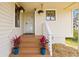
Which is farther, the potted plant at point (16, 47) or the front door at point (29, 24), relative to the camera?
the front door at point (29, 24)

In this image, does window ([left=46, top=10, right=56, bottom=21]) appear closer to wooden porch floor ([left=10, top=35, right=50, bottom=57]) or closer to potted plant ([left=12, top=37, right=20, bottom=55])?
wooden porch floor ([left=10, top=35, right=50, bottom=57])

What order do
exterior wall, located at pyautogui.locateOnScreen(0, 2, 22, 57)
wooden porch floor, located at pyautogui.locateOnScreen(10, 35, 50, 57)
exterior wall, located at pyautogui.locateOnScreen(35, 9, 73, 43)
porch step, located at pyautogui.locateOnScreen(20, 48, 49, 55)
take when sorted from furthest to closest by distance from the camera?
exterior wall, located at pyautogui.locateOnScreen(35, 9, 73, 43) < porch step, located at pyautogui.locateOnScreen(20, 48, 49, 55) < wooden porch floor, located at pyautogui.locateOnScreen(10, 35, 50, 57) < exterior wall, located at pyautogui.locateOnScreen(0, 2, 22, 57)

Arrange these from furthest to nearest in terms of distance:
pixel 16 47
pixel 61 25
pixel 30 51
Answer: pixel 61 25 → pixel 30 51 → pixel 16 47

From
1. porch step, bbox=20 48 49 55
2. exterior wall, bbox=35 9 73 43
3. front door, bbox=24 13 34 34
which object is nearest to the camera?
porch step, bbox=20 48 49 55

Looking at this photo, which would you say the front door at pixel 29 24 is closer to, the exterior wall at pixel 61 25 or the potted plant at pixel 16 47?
the exterior wall at pixel 61 25

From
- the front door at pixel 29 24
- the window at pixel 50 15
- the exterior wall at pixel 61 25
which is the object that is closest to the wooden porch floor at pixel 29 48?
the exterior wall at pixel 61 25

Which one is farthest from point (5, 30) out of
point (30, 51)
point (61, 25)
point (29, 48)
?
point (61, 25)

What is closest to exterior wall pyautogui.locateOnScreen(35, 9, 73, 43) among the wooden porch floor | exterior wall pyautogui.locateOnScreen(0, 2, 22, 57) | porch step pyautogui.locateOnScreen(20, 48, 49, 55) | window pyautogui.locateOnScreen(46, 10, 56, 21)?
window pyautogui.locateOnScreen(46, 10, 56, 21)

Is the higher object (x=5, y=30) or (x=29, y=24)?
(x=29, y=24)

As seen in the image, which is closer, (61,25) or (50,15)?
(50,15)

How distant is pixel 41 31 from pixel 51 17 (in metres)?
1.63

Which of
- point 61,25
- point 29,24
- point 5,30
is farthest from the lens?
point 29,24

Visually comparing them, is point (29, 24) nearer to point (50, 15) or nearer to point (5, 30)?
point (50, 15)

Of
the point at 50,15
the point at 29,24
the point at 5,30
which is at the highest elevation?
the point at 50,15
